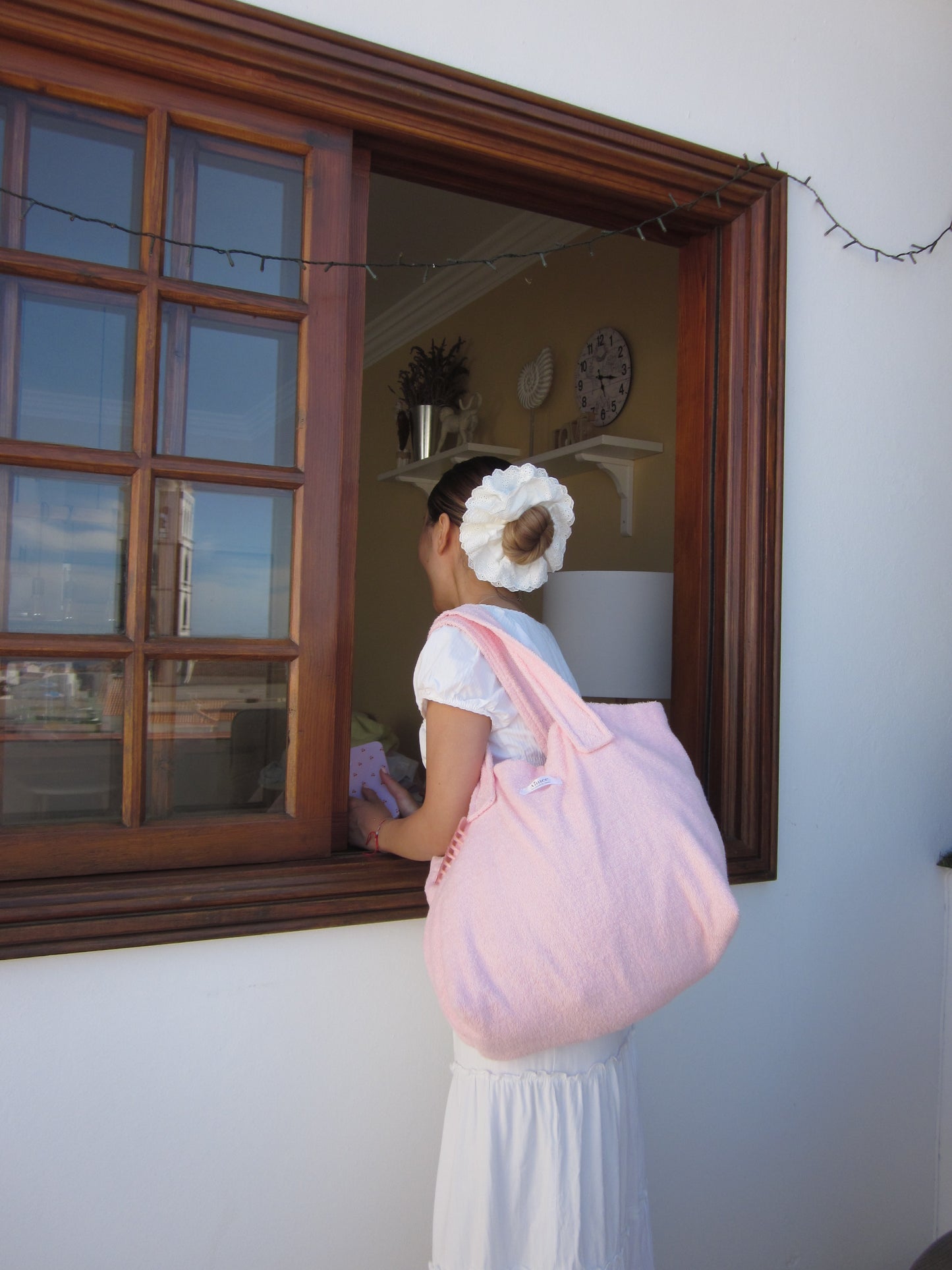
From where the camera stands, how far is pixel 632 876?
1144 mm

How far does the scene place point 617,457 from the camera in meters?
2.82

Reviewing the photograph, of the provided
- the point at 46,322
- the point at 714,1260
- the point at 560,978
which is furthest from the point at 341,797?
the point at 714,1260

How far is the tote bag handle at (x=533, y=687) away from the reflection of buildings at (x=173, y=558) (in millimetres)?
399

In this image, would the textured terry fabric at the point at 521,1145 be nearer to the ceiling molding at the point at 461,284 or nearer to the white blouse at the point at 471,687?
the white blouse at the point at 471,687

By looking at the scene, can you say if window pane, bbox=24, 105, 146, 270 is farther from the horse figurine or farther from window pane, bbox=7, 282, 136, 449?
the horse figurine

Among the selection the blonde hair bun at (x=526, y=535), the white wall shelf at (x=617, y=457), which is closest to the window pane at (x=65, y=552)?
the blonde hair bun at (x=526, y=535)

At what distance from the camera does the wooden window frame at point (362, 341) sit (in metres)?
1.28

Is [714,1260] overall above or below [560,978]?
below

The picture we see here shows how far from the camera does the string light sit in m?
1.30

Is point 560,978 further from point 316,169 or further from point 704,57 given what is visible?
point 704,57

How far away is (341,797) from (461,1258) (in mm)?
632

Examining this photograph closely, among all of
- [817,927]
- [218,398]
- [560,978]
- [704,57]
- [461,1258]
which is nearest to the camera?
[560,978]

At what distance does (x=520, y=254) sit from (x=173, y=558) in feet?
2.49

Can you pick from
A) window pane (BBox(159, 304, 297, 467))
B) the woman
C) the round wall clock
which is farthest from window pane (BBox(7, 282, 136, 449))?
the round wall clock
